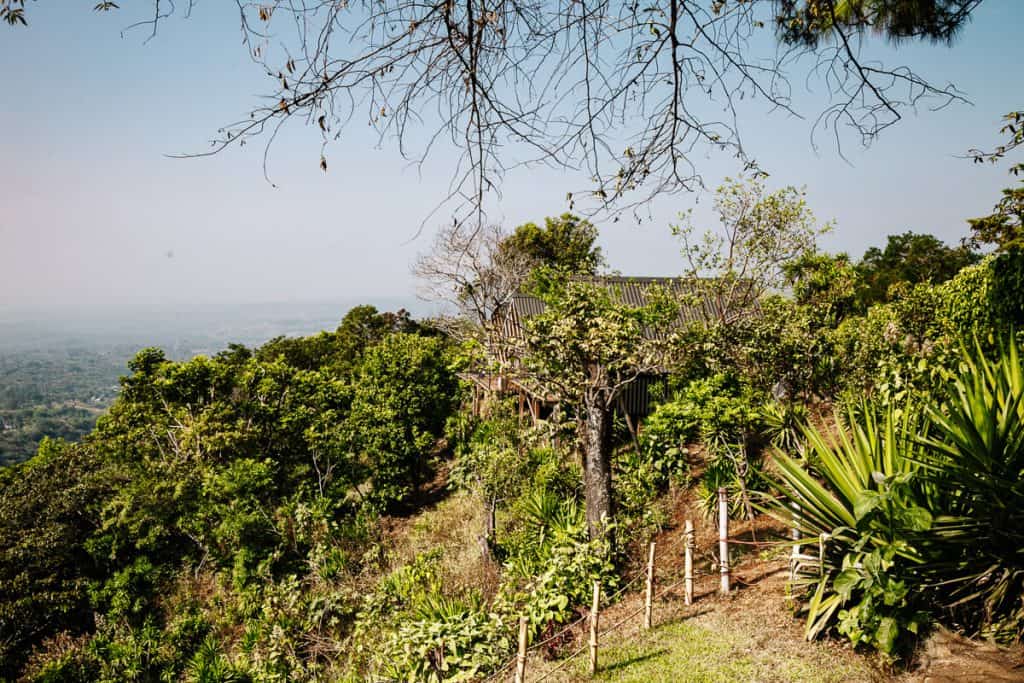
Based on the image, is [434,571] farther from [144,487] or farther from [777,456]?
[144,487]

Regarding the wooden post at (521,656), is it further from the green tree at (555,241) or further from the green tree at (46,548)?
the green tree at (555,241)

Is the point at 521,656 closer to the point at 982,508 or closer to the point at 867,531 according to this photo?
the point at 867,531

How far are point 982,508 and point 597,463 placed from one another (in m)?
4.79

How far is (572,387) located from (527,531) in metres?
2.53

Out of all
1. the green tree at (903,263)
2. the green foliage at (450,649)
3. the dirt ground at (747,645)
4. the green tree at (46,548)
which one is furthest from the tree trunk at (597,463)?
the green tree at (903,263)

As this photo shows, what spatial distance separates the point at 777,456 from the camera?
4824 millimetres

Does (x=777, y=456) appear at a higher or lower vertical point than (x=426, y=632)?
higher

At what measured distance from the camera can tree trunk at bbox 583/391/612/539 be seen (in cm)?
765

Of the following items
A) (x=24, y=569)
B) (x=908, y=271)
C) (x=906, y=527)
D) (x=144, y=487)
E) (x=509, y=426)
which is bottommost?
(x=24, y=569)

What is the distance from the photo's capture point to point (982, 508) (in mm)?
3363

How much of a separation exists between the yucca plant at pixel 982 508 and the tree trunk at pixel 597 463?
4.32 meters

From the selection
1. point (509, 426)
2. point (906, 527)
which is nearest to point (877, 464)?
point (906, 527)

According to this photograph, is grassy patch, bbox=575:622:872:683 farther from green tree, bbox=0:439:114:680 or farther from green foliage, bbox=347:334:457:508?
green tree, bbox=0:439:114:680

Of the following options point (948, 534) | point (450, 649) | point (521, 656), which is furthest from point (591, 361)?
point (948, 534)
